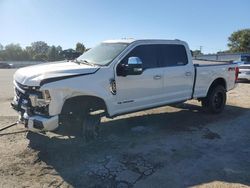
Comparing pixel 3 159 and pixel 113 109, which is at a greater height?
pixel 113 109

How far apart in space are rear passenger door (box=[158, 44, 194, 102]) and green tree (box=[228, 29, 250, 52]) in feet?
224

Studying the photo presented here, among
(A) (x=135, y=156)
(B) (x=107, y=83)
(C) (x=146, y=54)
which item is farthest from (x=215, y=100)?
(A) (x=135, y=156)

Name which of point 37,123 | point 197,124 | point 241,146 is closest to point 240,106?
point 197,124

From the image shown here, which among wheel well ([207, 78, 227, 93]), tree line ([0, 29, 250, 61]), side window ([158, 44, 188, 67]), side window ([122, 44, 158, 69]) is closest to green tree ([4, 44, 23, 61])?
tree line ([0, 29, 250, 61])

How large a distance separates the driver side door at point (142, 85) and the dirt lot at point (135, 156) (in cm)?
69

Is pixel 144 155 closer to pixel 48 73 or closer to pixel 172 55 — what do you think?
pixel 48 73

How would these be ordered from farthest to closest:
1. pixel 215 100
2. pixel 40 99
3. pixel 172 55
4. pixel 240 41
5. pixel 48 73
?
pixel 240 41
pixel 215 100
pixel 172 55
pixel 48 73
pixel 40 99

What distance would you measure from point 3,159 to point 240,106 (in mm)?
7957

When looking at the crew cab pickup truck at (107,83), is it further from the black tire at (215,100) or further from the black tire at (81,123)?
the black tire at (215,100)

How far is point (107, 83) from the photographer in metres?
6.45

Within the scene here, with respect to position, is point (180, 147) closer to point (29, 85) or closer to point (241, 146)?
point (241, 146)

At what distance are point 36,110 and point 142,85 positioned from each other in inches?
94.7

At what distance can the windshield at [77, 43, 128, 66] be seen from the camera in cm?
687

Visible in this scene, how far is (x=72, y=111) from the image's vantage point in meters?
6.14
